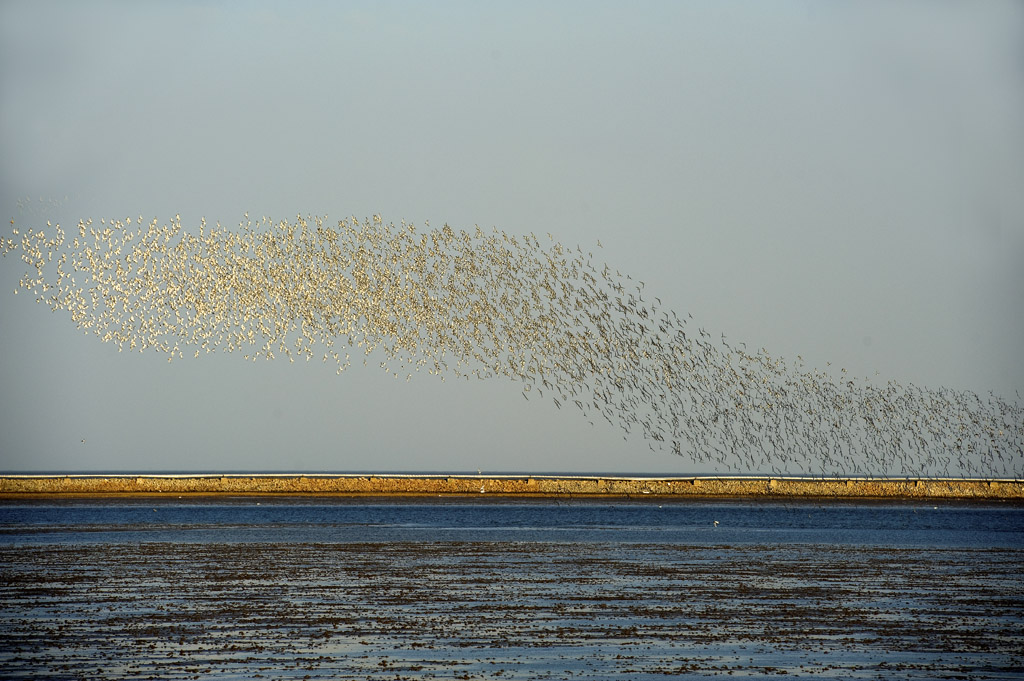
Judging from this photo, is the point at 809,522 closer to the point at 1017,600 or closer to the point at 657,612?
the point at 1017,600

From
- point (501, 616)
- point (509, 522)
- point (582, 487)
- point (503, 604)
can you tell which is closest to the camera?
Result: point (501, 616)

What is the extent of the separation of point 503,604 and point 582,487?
7623 cm

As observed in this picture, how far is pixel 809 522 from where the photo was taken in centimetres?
6819

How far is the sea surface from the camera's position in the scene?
1959cm

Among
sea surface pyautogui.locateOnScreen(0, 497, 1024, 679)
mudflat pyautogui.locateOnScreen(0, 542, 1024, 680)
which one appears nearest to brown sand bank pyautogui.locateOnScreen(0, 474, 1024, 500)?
sea surface pyautogui.locateOnScreen(0, 497, 1024, 679)

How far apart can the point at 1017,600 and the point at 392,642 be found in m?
14.5

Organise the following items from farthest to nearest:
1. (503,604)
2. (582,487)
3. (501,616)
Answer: (582,487) < (503,604) < (501,616)

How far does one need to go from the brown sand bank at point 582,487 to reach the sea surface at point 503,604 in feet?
154

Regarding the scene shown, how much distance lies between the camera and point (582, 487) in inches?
4023

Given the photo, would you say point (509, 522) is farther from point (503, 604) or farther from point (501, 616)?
point (501, 616)

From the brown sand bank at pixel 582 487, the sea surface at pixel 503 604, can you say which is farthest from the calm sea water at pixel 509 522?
the brown sand bank at pixel 582 487

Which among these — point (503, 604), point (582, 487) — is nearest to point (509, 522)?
point (582, 487)

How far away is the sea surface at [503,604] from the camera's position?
64.3ft

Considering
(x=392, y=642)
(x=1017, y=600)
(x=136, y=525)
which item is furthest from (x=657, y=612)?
(x=136, y=525)
